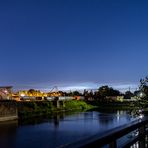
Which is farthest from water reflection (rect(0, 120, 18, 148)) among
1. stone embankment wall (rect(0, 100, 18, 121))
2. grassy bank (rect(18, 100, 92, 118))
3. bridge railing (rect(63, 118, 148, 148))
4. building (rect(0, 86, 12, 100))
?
building (rect(0, 86, 12, 100))

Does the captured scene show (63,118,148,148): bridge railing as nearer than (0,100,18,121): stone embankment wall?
Yes

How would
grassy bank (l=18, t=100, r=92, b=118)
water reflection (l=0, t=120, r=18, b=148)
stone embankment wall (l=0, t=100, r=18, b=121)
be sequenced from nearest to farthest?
water reflection (l=0, t=120, r=18, b=148) → stone embankment wall (l=0, t=100, r=18, b=121) → grassy bank (l=18, t=100, r=92, b=118)

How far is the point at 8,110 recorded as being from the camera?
255ft

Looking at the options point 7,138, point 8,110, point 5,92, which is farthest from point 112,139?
point 5,92

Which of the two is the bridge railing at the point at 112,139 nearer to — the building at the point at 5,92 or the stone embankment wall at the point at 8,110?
the stone embankment wall at the point at 8,110

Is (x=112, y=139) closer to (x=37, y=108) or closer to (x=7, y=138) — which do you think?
(x=7, y=138)

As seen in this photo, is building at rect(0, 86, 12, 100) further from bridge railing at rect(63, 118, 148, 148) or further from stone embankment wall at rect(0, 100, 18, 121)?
bridge railing at rect(63, 118, 148, 148)

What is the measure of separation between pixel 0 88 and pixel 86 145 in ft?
345

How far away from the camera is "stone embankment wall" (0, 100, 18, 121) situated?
244 feet

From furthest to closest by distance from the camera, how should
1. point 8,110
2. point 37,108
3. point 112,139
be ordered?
point 37,108, point 8,110, point 112,139

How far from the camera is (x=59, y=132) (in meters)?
55.8

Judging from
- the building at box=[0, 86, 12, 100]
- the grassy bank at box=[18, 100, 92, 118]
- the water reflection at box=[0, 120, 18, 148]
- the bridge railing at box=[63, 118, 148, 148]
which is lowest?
the water reflection at box=[0, 120, 18, 148]

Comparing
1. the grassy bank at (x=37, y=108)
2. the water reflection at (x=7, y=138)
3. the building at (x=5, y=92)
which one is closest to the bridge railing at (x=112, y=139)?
the water reflection at (x=7, y=138)

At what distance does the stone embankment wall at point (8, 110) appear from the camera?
74381 mm
